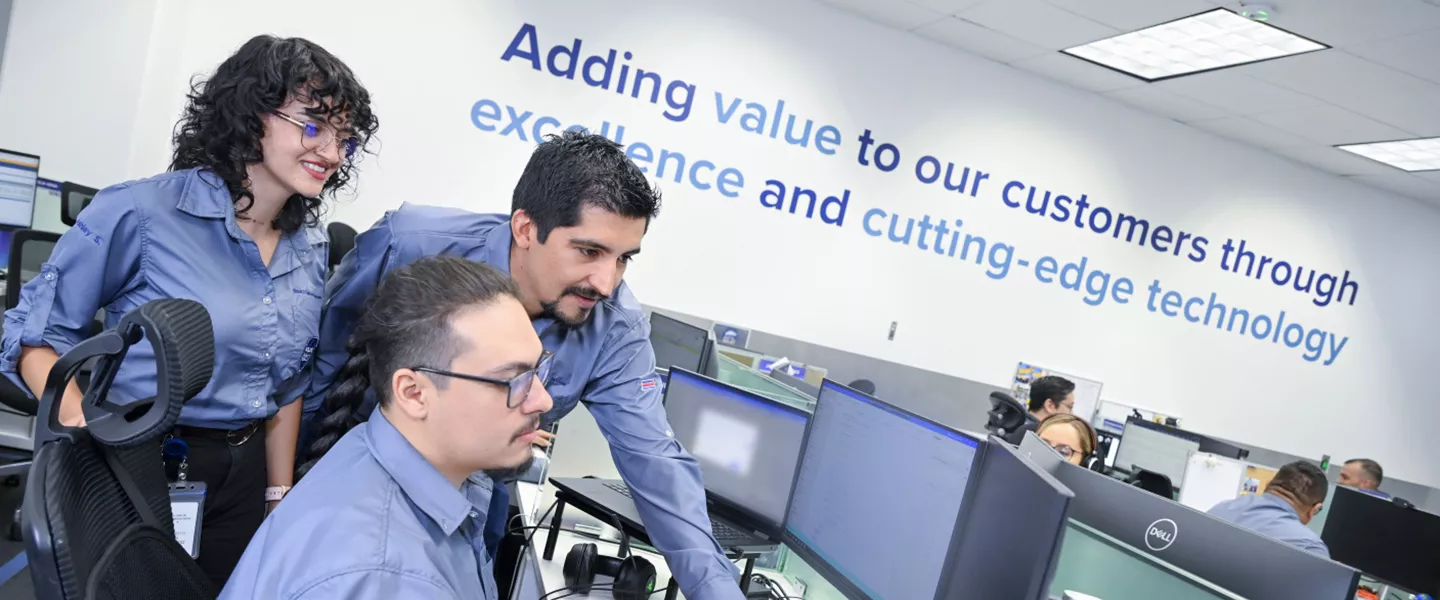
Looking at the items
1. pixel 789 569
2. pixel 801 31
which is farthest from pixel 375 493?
pixel 801 31

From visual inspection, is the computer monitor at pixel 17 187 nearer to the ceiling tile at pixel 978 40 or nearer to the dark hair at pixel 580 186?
the dark hair at pixel 580 186

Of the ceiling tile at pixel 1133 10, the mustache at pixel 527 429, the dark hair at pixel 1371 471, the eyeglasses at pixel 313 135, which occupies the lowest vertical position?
the dark hair at pixel 1371 471

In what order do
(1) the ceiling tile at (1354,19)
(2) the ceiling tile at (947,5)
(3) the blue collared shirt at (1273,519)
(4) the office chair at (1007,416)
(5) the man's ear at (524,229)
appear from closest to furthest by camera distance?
(5) the man's ear at (524,229)
(3) the blue collared shirt at (1273,519)
(1) the ceiling tile at (1354,19)
(4) the office chair at (1007,416)
(2) the ceiling tile at (947,5)

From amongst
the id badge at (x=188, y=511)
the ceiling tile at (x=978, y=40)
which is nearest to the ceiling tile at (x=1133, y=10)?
the ceiling tile at (x=978, y=40)

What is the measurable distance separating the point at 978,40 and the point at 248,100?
14.5ft

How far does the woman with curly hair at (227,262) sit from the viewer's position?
136cm

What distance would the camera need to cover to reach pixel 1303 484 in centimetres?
292

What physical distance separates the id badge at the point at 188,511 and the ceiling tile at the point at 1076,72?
4.87 m

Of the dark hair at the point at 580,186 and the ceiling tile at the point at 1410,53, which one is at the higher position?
the ceiling tile at the point at 1410,53

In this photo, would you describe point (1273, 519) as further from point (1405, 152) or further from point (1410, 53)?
point (1405, 152)

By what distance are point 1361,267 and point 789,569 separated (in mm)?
6427

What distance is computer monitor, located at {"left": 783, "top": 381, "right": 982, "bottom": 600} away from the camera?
1350 mm

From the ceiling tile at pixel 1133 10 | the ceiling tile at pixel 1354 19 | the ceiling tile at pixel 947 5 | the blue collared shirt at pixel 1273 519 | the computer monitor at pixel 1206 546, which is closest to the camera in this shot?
the computer monitor at pixel 1206 546

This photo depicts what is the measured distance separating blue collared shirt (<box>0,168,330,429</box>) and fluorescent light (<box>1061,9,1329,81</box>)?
163 inches
